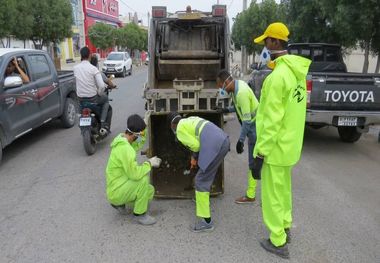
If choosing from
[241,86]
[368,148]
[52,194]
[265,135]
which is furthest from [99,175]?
[368,148]

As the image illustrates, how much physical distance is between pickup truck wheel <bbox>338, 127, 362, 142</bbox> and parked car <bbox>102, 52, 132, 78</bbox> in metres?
19.6

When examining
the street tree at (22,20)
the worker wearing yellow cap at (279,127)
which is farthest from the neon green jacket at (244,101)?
the street tree at (22,20)

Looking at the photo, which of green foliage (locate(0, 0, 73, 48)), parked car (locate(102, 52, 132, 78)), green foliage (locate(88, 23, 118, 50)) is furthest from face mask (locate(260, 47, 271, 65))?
green foliage (locate(88, 23, 118, 50))

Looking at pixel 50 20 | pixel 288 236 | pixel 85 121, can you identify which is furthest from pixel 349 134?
pixel 50 20

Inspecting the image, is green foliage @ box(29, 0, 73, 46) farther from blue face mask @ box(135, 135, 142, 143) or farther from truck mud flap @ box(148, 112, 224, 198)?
blue face mask @ box(135, 135, 142, 143)

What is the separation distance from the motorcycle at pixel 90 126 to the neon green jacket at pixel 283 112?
3.93 metres

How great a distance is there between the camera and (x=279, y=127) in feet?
10.7

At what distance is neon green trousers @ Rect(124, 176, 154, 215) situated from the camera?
406cm

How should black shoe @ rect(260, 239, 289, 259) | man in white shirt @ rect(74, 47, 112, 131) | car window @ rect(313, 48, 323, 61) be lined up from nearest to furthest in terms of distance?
black shoe @ rect(260, 239, 289, 259)
man in white shirt @ rect(74, 47, 112, 131)
car window @ rect(313, 48, 323, 61)

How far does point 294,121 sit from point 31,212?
317 centimetres

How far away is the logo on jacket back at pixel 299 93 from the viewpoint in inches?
130

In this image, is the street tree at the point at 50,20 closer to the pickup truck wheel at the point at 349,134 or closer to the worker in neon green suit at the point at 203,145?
the pickup truck wheel at the point at 349,134

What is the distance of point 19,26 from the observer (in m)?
16.7

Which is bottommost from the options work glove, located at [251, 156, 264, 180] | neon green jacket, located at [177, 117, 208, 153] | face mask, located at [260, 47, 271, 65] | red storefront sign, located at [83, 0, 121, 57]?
work glove, located at [251, 156, 264, 180]
